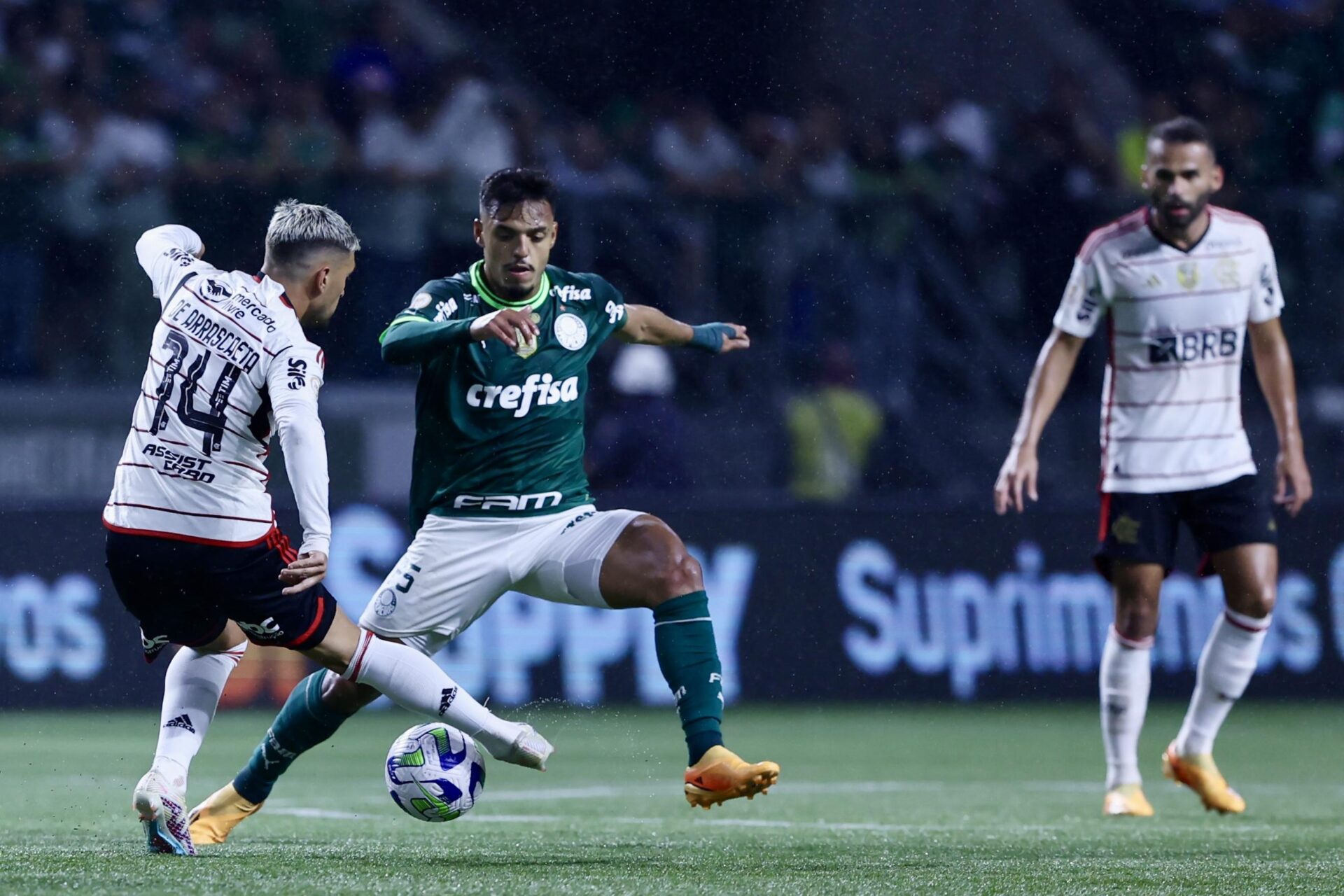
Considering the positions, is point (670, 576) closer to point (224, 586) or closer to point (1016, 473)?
point (224, 586)

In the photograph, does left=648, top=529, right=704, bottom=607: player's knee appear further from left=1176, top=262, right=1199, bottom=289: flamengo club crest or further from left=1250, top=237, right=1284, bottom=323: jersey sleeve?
left=1250, top=237, right=1284, bottom=323: jersey sleeve

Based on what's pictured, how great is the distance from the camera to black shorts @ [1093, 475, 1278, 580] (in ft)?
22.5

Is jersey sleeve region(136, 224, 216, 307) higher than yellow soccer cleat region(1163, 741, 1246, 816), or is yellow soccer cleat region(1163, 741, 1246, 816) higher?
jersey sleeve region(136, 224, 216, 307)

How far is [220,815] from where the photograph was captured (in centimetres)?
562

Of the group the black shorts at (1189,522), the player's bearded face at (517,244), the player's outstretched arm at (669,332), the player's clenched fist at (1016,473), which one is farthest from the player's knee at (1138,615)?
the player's bearded face at (517,244)

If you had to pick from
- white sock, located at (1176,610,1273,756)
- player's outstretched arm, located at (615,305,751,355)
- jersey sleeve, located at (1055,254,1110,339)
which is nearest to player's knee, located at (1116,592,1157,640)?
white sock, located at (1176,610,1273,756)

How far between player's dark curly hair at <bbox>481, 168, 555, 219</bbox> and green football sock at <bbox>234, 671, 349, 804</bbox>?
148 centimetres

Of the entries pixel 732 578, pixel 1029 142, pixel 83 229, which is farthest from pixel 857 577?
pixel 83 229

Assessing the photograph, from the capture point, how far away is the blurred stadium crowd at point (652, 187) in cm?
1155

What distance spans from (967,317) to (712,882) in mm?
8261

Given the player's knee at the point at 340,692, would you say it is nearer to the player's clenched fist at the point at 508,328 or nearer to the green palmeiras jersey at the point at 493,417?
the green palmeiras jersey at the point at 493,417

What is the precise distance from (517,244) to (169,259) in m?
1.00

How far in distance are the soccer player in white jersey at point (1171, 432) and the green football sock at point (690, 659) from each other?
170 cm

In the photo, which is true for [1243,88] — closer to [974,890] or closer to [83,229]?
[83,229]
